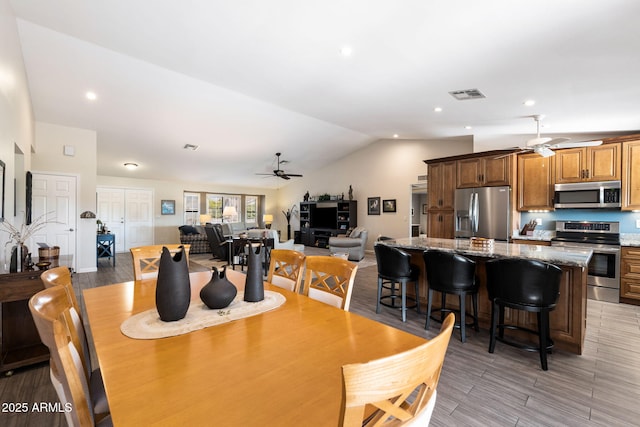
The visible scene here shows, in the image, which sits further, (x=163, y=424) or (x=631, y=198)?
(x=631, y=198)

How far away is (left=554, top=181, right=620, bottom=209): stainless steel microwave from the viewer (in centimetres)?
428

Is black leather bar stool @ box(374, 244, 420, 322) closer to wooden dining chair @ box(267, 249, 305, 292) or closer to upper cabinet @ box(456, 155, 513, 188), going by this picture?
wooden dining chair @ box(267, 249, 305, 292)

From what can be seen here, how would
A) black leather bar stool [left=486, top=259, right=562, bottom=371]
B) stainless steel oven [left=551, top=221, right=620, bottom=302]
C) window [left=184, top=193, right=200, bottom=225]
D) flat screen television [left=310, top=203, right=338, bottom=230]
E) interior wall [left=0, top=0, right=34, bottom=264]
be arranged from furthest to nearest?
1. window [left=184, top=193, right=200, bottom=225]
2. flat screen television [left=310, top=203, right=338, bottom=230]
3. stainless steel oven [left=551, top=221, right=620, bottom=302]
4. interior wall [left=0, top=0, right=34, bottom=264]
5. black leather bar stool [left=486, top=259, right=562, bottom=371]

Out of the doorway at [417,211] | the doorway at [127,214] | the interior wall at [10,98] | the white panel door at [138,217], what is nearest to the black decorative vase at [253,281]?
the interior wall at [10,98]

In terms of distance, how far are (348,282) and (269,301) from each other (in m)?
0.46

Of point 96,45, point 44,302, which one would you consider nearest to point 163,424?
point 44,302

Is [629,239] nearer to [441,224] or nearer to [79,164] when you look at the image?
[441,224]

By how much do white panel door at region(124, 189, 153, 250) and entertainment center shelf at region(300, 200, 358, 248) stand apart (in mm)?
5116

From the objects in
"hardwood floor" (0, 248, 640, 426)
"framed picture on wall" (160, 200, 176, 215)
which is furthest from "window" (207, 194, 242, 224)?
"hardwood floor" (0, 248, 640, 426)

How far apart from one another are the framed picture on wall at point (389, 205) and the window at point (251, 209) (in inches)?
222

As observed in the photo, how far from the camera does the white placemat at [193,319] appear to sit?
120 centimetres

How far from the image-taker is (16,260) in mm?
2572

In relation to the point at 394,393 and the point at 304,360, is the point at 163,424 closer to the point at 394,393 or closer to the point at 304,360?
the point at 304,360

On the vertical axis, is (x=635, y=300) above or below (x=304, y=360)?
below
